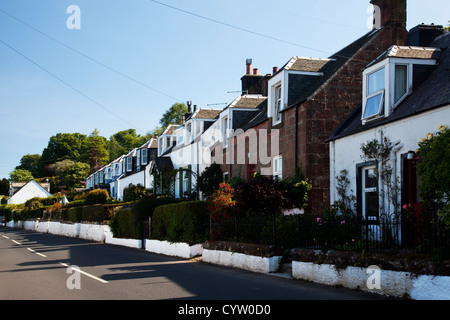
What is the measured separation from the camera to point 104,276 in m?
13.5

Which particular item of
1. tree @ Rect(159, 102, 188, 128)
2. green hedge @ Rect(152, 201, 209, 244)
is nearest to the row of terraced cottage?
green hedge @ Rect(152, 201, 209, 244)

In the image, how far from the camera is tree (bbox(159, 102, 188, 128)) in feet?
256

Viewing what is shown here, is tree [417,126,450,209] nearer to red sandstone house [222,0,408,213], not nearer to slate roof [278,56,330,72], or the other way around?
red sandstone house [222,0,408,213]

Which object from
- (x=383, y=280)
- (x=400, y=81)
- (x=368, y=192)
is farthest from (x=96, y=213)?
(x=383, y=280)

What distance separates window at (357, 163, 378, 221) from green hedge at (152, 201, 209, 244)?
620 cm

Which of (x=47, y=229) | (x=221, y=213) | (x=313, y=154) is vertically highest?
(x=313, y=154)

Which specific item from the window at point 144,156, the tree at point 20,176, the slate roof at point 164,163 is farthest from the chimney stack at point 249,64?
the tree at point 20,176

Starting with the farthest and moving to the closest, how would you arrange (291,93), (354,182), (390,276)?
(291,93) → (354,182) → (390,276)

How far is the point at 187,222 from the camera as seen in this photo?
786 inches

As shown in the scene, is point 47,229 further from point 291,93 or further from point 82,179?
point 82,179

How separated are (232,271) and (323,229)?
3.40 m

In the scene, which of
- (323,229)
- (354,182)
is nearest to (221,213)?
(354,182)

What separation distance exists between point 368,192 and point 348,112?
4.92 m
